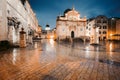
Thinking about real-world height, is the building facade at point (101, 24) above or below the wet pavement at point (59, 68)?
above

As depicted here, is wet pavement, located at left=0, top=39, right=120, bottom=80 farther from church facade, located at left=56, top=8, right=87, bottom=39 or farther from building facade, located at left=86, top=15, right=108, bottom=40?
building facade, located at left=86, top=15, right=108, bottom=40

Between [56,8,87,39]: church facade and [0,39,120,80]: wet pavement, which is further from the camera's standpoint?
[56,8,87,39]: church facade

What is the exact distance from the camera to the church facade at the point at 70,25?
210 feet

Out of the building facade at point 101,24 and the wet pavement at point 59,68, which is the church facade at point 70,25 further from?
the wet pavement at point 59,68

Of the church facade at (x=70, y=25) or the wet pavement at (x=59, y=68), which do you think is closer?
the wet pavement at (x=59, y=68)

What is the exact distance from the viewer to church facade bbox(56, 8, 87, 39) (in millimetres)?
64125

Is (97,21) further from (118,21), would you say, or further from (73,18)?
(73,18)

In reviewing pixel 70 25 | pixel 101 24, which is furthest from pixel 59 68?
Result: pixel 101 24

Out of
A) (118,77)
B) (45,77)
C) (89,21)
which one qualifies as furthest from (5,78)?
(89,21)

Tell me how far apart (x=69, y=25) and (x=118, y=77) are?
61.0 meters

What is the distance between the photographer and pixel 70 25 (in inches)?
2586

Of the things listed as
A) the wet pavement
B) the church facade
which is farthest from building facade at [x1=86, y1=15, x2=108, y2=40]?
the wet pavement

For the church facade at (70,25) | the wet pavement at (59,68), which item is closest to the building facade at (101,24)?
the church facade at (70,25)

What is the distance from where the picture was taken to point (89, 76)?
207 inches
